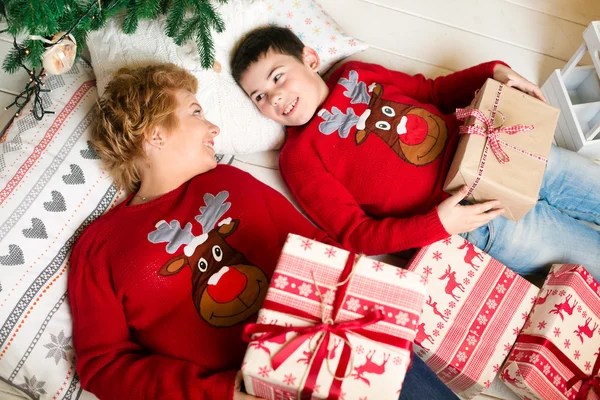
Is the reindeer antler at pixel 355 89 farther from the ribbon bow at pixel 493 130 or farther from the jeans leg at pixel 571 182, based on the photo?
the jeans leg at pixel 571 182

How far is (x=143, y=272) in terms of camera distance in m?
1.18

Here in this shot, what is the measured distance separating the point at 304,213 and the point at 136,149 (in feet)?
1.79

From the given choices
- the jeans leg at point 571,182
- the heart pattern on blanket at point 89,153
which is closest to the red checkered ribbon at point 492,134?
the jeans leg at point 571,182

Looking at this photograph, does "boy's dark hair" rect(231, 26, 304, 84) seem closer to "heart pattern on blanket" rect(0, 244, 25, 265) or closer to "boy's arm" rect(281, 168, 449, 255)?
"boy's arm" rect(281, 168, 449, 255)

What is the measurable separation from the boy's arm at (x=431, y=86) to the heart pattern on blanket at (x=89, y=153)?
2.52 feet

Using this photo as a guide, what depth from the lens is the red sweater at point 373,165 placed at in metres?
1.32

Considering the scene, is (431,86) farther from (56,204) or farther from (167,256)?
(56,204)

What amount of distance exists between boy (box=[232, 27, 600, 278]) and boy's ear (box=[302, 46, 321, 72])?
0.8 inches

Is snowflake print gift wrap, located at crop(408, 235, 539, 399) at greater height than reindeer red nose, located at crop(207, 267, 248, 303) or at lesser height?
greater

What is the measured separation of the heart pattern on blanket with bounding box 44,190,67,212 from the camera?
125 cm

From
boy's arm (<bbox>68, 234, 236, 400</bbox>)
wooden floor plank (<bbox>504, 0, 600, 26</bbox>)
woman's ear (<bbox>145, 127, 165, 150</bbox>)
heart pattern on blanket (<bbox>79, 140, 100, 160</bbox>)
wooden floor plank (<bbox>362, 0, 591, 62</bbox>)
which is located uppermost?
wooden floor plank (<bbox>504, 0, 600, 26</bbox>)

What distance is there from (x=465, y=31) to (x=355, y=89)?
2.10 ft

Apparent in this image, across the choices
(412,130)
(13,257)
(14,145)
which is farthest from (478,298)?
(14,145)

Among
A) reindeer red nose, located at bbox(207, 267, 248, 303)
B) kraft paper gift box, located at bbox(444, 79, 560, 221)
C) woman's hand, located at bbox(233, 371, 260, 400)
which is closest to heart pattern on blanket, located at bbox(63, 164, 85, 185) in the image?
reindeer red nose, located at bbox(207, 267, 248, 303)
